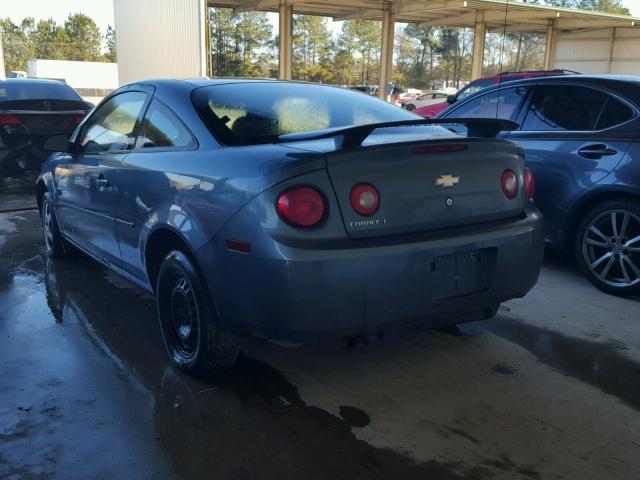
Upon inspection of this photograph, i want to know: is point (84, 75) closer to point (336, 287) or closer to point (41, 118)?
point (41, 118)

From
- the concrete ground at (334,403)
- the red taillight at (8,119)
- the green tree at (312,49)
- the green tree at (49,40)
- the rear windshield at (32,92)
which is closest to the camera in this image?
the concrete ground at (334,403)

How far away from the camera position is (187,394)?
127 inches

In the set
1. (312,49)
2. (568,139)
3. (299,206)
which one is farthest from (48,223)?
(312,49)

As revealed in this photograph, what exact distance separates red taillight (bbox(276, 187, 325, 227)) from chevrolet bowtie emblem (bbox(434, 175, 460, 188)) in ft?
2.05

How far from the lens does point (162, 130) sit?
3.66 metres

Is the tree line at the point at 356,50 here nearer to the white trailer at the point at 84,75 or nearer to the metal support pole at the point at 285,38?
the metal support pole at the point at 285,38

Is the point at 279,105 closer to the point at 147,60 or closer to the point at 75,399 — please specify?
the point at 75,399

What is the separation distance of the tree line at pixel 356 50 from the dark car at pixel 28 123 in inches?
811

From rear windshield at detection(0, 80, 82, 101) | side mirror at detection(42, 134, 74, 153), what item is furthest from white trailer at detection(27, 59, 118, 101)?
side mirror at detection(42, 134, 74, 153)

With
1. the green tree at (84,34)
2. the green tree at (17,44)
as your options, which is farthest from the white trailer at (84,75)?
the green tree at (84,34)

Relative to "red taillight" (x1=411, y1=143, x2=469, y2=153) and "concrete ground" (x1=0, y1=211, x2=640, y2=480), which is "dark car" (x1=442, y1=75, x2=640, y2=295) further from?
"red taillight" (x1=411, y1=143, x2=469, y2=153)

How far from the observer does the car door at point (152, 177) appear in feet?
10.7

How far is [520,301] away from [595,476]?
2203 millimetres

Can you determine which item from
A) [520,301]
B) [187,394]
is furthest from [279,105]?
[520,301]
